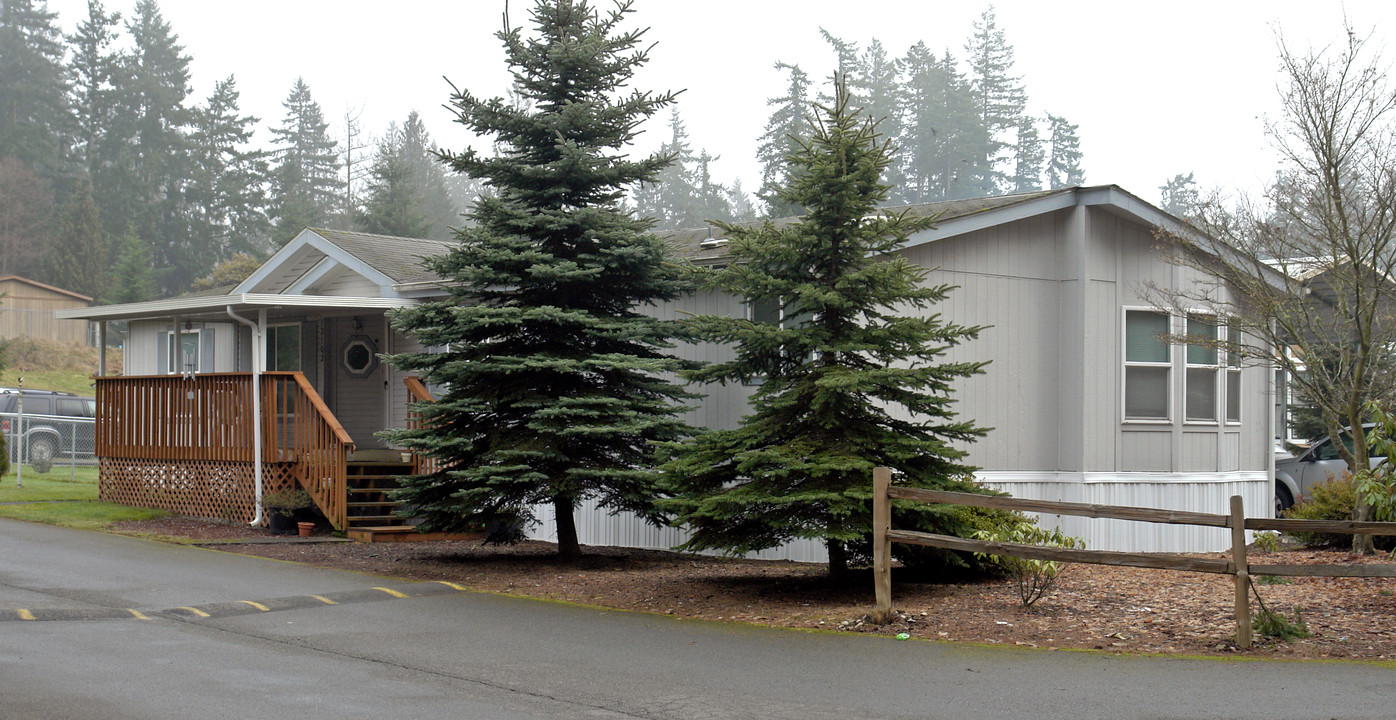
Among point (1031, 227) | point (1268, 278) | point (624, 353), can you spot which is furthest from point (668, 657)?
point (1268, 278)

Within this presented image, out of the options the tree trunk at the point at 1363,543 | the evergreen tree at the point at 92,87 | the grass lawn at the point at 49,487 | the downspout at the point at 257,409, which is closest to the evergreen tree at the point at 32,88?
the evergreen tree at the point at 92,87

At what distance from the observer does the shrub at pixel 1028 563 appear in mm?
9992

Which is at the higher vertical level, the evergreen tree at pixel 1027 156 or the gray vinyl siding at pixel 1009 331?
the evergreen tree at pixel 1027 156

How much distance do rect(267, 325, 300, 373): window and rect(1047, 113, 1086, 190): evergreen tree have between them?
52.9 meters

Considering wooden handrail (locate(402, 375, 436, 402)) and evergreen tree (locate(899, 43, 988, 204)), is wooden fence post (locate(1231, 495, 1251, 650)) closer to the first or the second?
wooden handrail (locate(402, 375, 436, 402))

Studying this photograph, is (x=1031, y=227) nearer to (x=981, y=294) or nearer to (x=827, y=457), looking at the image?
(x=981, y=294)

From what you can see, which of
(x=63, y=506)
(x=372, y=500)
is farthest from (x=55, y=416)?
(x=372, y=500)

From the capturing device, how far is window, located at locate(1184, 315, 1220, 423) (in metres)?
15.6

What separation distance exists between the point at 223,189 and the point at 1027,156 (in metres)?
42.6

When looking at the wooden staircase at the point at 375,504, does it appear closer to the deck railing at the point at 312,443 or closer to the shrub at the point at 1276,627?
the deck railing at the point at 312,443

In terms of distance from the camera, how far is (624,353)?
520 inches

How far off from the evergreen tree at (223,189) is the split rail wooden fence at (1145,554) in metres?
55.8

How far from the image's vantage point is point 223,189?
2475 inches

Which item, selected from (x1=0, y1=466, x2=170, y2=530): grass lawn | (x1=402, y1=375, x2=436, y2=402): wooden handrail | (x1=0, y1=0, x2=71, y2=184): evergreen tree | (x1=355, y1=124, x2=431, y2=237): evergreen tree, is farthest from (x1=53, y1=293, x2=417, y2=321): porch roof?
(x1=0, y1=0, x2=71, y2=184): evergreen tree
